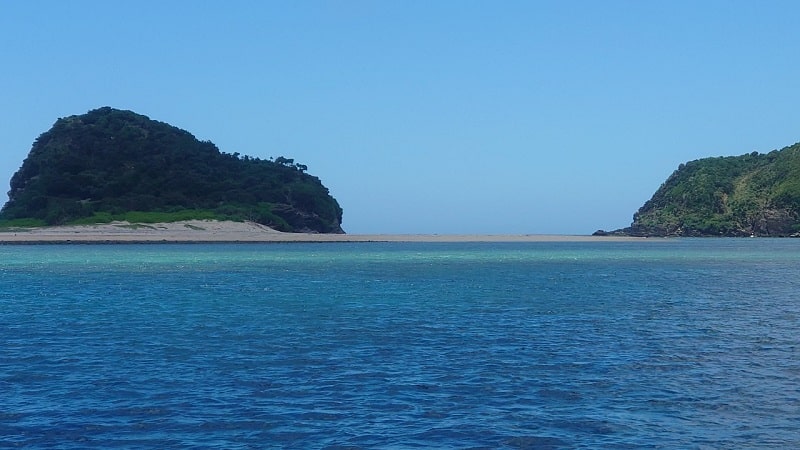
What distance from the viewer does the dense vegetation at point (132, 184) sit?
16462 centimetres

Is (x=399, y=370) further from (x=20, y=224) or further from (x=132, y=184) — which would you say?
(x=132, y=184)

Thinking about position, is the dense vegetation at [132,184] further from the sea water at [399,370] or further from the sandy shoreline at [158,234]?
the sea water at [399,370]

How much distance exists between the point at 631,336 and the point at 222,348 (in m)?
15.6

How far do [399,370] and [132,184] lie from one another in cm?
16444

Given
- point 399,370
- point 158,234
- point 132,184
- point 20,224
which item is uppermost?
point 132,184

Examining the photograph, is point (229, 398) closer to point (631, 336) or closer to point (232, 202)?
point (631, 336)

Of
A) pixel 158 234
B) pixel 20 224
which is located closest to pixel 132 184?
pixel 20 224

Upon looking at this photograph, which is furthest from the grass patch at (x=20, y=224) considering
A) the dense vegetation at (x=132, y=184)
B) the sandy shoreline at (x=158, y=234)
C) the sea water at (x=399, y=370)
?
the sea water at (x=399, y=370)

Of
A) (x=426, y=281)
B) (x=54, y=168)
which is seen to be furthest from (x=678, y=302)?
(x=54, y=168)

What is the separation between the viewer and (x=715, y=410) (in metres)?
17.9

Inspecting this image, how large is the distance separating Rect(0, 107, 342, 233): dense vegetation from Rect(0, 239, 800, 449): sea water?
12266 cm

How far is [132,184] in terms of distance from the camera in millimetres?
174250

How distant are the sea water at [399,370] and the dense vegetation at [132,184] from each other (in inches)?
4829

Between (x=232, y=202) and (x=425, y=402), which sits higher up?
(x=232, y=202)
